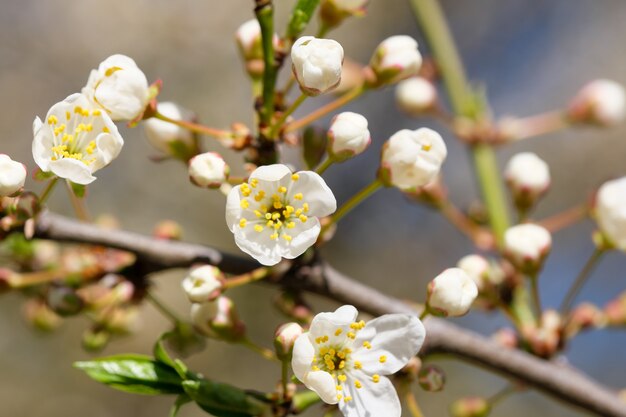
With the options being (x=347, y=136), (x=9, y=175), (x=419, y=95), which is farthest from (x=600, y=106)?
(x=9, y=175)

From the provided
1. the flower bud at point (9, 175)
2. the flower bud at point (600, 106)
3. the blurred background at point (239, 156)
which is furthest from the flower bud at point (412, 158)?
the blurred background at point (239, 156)

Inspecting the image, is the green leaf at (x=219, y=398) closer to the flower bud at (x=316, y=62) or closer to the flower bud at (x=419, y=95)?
the flower bud at (x=316, y=62)

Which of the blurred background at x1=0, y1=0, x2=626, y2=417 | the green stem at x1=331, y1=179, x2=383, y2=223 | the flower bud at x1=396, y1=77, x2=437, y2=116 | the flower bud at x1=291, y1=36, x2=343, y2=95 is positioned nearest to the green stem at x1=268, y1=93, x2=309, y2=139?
the flower bud at x1=291, y1=36, x2=343, y2=95

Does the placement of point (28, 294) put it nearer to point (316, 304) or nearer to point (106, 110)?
point (106, 110)

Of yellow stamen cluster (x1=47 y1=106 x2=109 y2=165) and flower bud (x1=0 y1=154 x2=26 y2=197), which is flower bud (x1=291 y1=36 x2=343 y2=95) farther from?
flower bud (x1=0 y1=154 x2=26 y2=197)

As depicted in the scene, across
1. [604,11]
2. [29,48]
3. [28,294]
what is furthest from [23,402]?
[604,11]

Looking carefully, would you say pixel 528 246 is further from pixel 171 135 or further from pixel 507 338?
pixel 171 135
